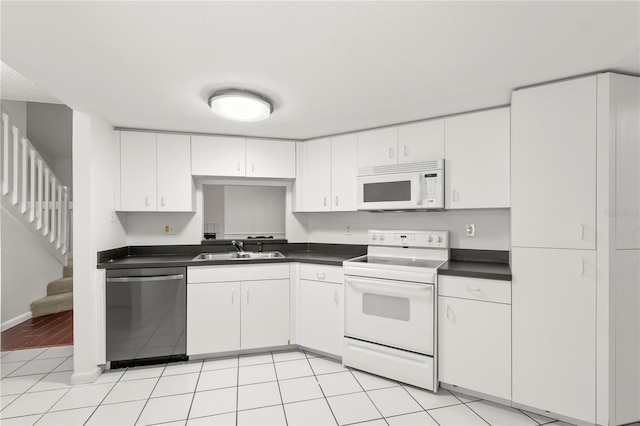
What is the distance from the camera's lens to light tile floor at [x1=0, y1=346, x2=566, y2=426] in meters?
2.03

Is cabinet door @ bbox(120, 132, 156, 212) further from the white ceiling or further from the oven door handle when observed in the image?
the oven door handle

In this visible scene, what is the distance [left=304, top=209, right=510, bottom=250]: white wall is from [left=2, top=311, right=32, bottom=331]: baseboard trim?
3548mm

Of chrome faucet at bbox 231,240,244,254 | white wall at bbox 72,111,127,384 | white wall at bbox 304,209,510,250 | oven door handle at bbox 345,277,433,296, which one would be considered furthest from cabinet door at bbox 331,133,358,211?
white wall at bbox 72,111,127,384

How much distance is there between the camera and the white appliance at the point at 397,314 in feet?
7.72

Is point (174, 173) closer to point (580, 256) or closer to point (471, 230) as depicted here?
point (471, 230)

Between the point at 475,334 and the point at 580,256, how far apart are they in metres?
0.83

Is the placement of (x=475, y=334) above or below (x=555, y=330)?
below

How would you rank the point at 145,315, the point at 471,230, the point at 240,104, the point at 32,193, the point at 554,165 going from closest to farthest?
the point at 554,165, the point at 240,104, the point at 145,315, the point at 471,230, the point at 32,193

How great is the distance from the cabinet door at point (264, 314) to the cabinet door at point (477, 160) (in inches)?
68.7

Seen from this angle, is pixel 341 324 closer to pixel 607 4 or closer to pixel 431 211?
pixel 431 211

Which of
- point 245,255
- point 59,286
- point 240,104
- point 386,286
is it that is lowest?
point 59,286

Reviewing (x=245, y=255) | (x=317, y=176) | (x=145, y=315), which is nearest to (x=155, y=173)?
(x=245, y=255)

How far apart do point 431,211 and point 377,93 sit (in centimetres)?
128

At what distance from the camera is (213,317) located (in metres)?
2.87
